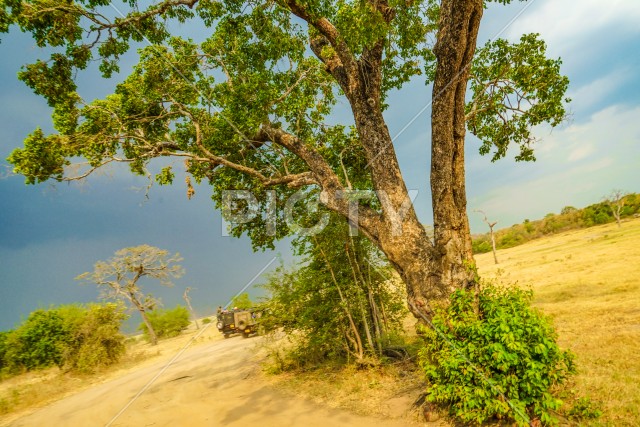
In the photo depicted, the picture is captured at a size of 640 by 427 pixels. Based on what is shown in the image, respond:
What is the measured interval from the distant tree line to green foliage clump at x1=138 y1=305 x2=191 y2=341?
43123mm

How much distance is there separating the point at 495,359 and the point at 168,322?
38.6 meters

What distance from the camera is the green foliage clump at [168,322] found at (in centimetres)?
3516

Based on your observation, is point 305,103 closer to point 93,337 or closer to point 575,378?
point 575,378

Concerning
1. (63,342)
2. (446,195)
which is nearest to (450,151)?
(446,195)

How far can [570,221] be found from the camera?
61375 mm

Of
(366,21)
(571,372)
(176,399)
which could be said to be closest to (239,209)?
(176,399)

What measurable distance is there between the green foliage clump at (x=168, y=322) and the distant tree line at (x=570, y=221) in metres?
43.1

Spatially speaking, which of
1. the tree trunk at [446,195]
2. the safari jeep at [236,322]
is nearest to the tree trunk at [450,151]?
the tree trunk at [446,195]

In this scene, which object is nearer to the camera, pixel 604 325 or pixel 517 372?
pixel 517 372

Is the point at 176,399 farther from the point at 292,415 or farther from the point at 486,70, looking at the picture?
the point at 486,70

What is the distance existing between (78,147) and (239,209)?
14.5 ft

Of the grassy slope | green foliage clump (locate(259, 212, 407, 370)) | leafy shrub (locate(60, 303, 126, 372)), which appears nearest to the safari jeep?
leafy shrub (locate(60, 303, 126, 372))

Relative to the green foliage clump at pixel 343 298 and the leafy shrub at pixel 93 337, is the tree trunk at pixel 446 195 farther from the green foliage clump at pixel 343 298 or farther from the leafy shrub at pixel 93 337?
the leafy shrub at pixel 93 337

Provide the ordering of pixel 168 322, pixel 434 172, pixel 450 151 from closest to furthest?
pixel 450 151 < pixel 434 172 < pixel 168 322
